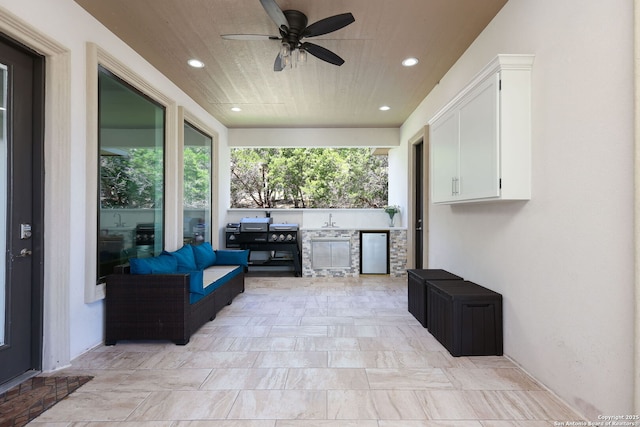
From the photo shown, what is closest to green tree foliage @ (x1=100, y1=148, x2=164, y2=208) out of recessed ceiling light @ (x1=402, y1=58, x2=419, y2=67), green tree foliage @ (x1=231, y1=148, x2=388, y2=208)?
recessed ceiling light @ (x1=402, y1=58, x2=419, y2=67)

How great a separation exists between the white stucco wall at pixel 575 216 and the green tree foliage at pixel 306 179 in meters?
6.23

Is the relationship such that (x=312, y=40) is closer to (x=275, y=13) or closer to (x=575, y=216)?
(x=275, y=13)

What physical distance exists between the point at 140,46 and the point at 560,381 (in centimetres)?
423

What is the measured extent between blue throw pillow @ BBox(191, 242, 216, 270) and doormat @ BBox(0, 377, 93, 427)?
202 centimetres

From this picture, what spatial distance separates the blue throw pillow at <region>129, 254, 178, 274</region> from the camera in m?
2.94

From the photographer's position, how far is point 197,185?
5.06m

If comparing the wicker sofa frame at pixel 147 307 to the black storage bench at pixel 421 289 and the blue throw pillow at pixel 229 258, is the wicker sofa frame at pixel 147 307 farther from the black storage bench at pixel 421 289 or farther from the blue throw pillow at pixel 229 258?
the black storage bench at pixel 421 289

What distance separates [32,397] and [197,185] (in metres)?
3.39

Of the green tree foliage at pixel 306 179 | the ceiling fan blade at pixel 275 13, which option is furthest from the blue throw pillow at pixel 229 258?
the green tree foliage at pixel 306 179

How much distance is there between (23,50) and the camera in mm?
2254

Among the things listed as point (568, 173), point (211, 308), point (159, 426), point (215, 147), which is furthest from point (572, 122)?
point (215, 147)

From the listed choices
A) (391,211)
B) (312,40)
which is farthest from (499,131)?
(391,211)

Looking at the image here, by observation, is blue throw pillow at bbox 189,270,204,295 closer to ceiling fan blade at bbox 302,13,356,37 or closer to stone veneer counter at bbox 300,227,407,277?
ceiling fan blade at bbox 302,13,356,37

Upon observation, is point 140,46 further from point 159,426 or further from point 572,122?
point 572,122
